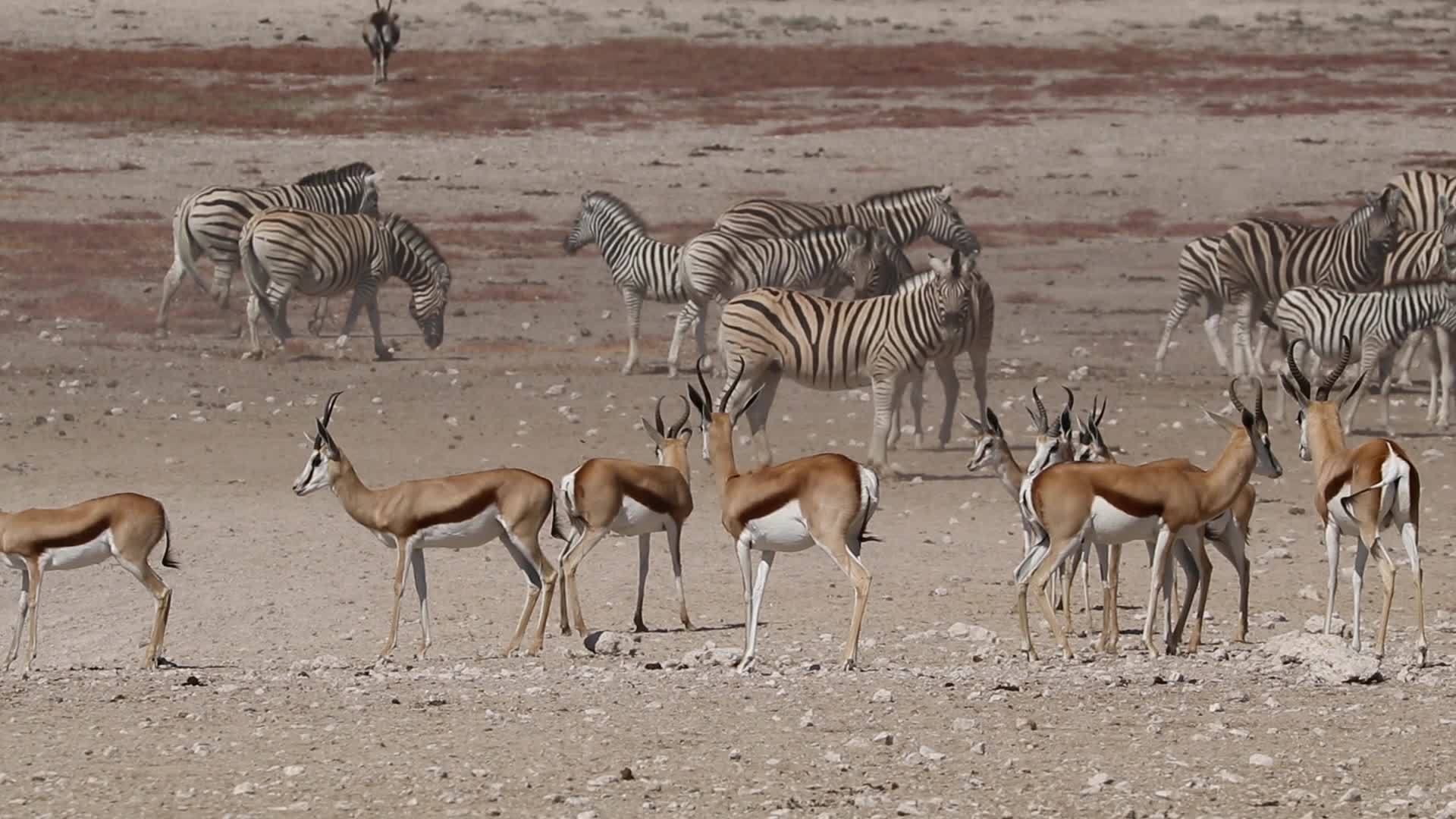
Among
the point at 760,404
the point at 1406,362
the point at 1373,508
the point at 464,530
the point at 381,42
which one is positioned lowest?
the point at 760,404

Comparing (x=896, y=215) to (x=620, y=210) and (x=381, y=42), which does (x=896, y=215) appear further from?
(x=381, y=42)

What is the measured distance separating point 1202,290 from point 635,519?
1112 cm

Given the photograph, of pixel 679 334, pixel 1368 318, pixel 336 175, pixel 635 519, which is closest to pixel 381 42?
pixel 336 175

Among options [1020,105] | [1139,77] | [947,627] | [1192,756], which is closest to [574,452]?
[947,627]

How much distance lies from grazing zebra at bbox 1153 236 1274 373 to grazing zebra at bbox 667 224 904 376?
8.75 ft

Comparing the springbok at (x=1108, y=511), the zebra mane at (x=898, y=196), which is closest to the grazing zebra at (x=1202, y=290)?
the zebra mane at (x=898, y=196)

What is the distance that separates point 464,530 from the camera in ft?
35.7

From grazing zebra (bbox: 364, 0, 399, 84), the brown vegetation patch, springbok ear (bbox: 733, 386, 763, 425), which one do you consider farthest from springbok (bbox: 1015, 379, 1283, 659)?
grazing zebra (bbox: 364, 0, 399, 84)

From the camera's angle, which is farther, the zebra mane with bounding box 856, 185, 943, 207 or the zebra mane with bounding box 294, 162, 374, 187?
the zebra mane with bounding box 294, 162, 374, 187

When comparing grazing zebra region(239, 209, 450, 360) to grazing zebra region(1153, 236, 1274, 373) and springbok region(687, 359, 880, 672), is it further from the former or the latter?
springbok region(687, 359, 880, 672)

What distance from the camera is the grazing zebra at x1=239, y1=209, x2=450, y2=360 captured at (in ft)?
70.6

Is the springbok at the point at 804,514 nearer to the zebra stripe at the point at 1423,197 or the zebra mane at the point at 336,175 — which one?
the zebra stripe at the point at 1423,197

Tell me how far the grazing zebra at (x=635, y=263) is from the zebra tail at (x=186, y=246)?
4096 millimetres

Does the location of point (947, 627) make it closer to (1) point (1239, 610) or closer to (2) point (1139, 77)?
(1) point (1239, 610)
